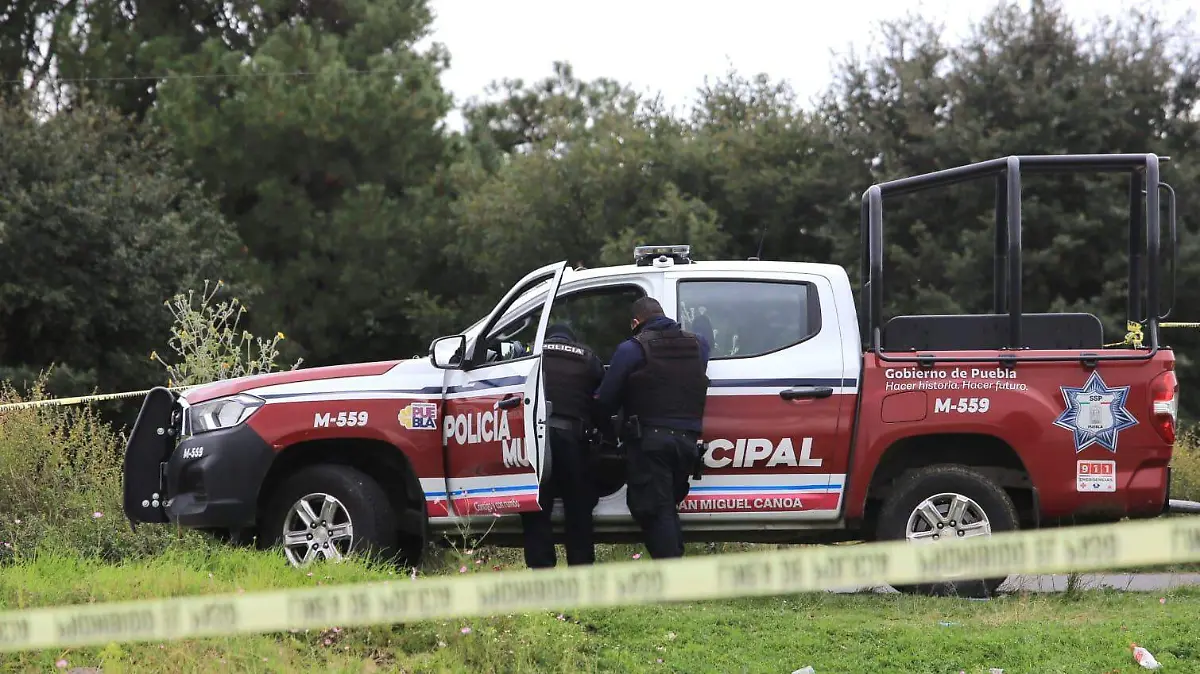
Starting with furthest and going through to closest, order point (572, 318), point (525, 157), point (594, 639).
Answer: point (525, 157), point (572, 318), point (594, 639)

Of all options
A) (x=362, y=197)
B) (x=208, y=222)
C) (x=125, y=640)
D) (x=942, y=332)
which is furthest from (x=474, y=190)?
(x=125, y=640)

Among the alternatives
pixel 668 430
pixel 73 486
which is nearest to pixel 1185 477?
pixel 668 430

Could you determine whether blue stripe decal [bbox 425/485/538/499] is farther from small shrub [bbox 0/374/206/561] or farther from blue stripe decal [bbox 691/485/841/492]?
small shrub [bbox 0/374/206/561]

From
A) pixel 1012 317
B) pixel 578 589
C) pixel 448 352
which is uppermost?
pixel 1012 317

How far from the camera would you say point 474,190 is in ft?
93.5

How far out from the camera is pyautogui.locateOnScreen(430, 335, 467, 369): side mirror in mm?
7352

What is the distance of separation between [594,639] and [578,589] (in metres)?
1.08

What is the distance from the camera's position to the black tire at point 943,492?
24.3 feet

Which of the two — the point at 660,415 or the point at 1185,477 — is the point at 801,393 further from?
the point at 1185,477

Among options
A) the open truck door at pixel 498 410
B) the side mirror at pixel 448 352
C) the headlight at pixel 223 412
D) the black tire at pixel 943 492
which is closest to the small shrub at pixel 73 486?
the headlight at pixel 223 412

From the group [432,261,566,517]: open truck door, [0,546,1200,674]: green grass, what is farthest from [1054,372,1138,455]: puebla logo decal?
[432,261,566,517]: open truck door

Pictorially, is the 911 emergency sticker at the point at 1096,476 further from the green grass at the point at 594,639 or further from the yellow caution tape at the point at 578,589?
the yellow caution tape at the point at 578,589

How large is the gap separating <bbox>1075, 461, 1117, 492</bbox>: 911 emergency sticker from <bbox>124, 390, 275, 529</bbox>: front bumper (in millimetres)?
4219

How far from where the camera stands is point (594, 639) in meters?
6.12
